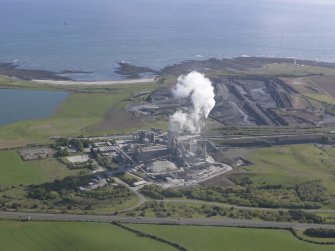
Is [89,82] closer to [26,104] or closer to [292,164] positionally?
[26,104]

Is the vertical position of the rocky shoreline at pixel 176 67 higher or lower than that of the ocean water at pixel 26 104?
Answer: higher

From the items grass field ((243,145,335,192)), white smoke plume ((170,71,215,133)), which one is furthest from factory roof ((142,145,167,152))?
grass field ((243,145,335,192))

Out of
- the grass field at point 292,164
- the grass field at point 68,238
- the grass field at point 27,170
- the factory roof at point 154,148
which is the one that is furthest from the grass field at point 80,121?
the grass field at point 68,238

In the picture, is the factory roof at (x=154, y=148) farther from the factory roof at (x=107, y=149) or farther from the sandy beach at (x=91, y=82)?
the sandy beach at (x=91, y=82)

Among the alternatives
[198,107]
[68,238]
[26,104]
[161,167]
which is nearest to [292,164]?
[198,107]

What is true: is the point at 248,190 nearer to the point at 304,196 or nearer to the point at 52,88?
the point at 304,196

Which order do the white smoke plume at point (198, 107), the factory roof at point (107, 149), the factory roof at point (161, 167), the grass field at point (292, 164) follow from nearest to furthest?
the factory roof at point (161, 167) < the grass field at point (292, 164) < the factory roof at point (107, 149) < the white smoke plume at point (198, 107)

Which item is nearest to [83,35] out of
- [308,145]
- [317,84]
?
[317,84]
